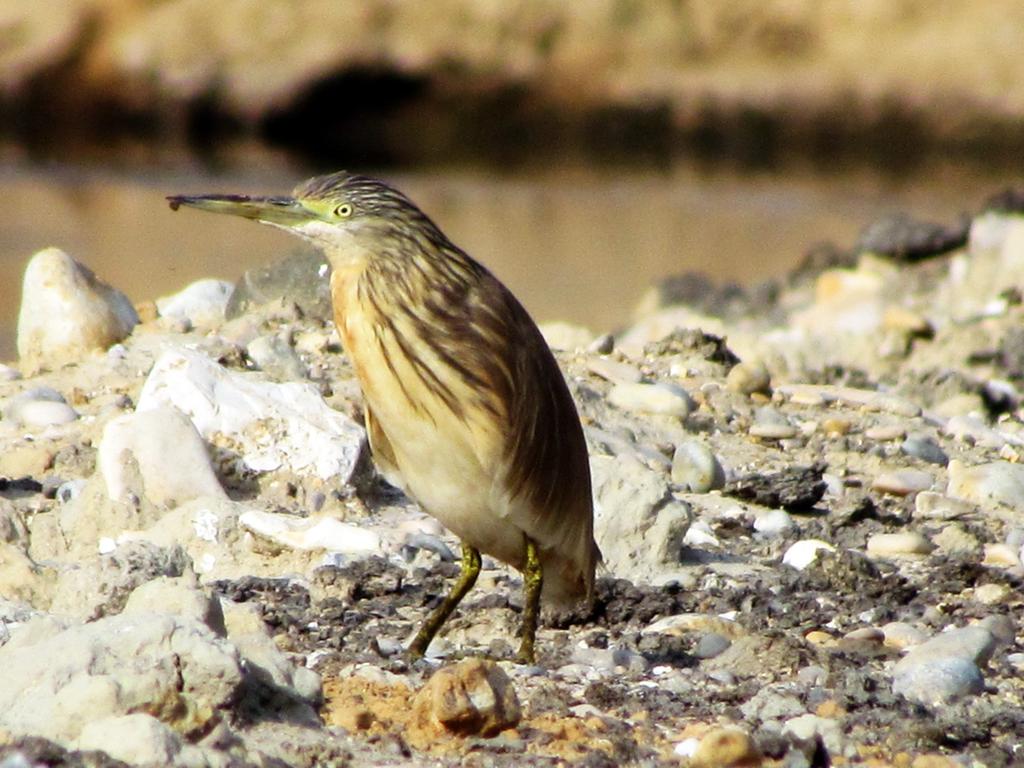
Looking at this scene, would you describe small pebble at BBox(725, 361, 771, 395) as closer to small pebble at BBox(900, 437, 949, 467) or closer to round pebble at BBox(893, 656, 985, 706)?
small pebble at BBox(900, 437, 949, 467)

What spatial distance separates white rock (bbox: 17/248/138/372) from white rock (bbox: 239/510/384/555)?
1699mm

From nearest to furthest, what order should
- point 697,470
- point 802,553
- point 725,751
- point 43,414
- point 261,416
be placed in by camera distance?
point 725,751 < point 802,553 < point 261,416 < point 697,470 < point 43,414

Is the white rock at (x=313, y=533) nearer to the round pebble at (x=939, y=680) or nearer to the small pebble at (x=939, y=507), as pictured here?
the round pebble at (x=939, y=680)

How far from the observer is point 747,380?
7965 millimetres

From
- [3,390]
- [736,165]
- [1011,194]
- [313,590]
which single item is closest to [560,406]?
[313,590]

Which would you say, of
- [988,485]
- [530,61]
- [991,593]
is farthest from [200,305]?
[530,61]

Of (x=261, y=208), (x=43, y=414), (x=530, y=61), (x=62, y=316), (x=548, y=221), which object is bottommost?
(x=548, y=221)

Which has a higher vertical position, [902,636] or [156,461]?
[156,461]

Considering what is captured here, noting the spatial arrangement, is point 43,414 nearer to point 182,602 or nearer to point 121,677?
point 182,602

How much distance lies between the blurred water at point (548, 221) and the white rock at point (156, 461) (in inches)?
354

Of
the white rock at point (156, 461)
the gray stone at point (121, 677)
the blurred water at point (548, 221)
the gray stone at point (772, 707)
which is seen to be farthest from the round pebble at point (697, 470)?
the blurred water at point (548, 221)

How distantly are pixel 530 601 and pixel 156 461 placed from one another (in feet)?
4.97

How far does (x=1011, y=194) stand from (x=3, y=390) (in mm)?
8140

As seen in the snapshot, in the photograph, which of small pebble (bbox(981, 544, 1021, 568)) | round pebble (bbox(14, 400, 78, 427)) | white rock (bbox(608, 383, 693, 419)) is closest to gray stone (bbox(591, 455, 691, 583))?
small pebble (bbox(981, 544, 1021, 568))
